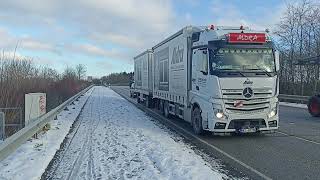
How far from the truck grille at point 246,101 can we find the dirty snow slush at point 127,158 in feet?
6.17

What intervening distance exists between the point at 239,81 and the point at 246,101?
0.63 meters

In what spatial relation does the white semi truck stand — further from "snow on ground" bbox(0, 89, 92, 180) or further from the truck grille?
"snow on ground" bbox(0, 89, 92, 180)

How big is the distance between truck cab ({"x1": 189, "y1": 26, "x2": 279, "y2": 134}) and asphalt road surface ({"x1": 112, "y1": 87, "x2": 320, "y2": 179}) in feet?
1.75

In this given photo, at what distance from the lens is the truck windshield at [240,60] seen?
1209 cm

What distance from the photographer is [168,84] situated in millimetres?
18016

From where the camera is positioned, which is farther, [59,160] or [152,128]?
[152,128]

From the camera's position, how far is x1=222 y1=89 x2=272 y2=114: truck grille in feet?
39.1

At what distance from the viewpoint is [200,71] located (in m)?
12.7

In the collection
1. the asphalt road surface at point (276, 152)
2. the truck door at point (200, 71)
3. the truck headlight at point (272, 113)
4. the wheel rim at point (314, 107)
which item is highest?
the truck door at point (200, 71)

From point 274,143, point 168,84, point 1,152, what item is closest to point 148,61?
point 168,84

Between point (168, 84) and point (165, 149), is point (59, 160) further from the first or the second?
point (168, 84)

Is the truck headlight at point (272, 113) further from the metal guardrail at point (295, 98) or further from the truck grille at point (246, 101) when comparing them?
the metal guardrail at point (295, 98)

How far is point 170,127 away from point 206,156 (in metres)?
6.11

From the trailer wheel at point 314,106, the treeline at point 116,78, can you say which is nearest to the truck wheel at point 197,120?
the trailer wheel at point 314,106
